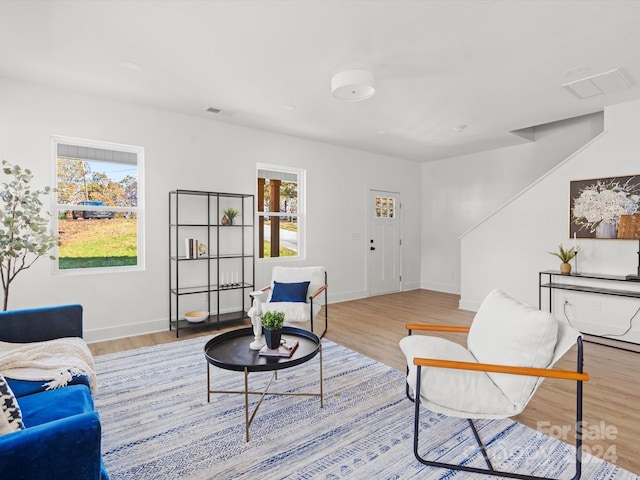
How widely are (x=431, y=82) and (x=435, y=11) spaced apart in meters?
1.19

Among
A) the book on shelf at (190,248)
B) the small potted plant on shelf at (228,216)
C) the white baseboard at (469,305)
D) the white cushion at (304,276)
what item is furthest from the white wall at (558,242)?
the book on shelf at (190,248)

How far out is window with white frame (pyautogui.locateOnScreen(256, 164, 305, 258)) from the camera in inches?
213

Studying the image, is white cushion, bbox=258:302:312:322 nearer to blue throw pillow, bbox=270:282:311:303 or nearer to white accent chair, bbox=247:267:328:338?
white accent chair, bbox=247:267:328:338

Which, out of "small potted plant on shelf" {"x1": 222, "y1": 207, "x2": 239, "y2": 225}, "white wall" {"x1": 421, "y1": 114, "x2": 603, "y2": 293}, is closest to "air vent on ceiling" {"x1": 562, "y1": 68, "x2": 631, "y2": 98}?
"white wall" {"x1": 421, "y1": 114, "x2": 603, "y2": 293}

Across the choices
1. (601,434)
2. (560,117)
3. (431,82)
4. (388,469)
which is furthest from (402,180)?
(388,469)

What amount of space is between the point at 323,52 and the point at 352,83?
1.32 ft

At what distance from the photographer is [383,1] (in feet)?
7.55

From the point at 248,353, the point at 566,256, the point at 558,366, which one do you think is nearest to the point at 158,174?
the point at 248,353

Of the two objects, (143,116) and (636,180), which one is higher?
(143,116)

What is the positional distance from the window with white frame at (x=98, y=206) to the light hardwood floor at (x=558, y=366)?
100 cm

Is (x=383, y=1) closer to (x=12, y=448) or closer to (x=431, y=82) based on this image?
(x=431, y=82)

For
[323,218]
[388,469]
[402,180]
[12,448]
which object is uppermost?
[402,180]

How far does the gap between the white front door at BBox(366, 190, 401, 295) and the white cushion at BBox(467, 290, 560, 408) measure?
4.52m

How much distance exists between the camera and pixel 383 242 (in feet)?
22.9
